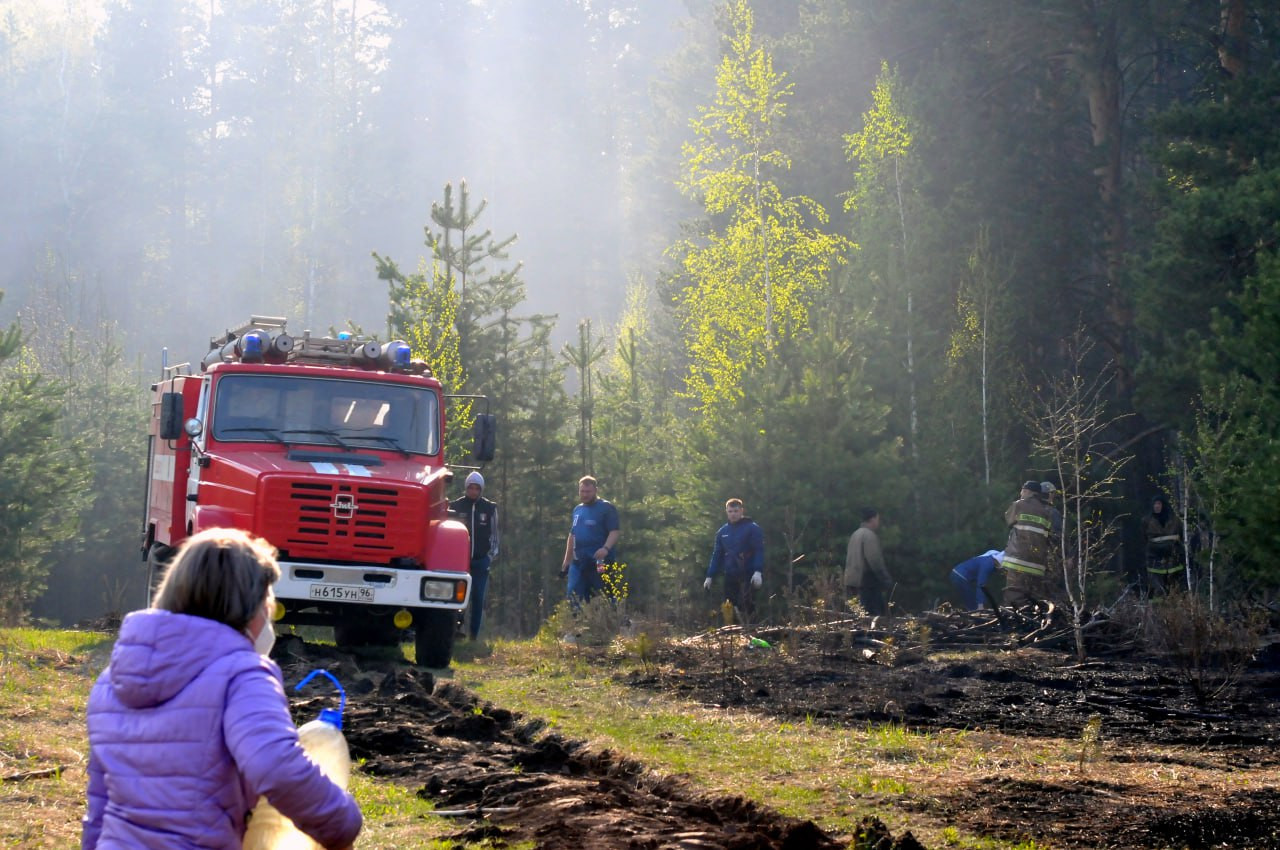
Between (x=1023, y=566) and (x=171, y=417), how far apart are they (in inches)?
368

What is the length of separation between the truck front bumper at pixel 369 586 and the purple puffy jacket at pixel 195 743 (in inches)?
372

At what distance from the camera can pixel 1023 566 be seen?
634 inches

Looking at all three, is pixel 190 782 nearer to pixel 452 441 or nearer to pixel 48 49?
pixel 452 441

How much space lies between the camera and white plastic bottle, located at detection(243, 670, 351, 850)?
344 cm

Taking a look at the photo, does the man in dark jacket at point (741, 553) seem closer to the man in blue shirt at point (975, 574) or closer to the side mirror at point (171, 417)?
the man in blue shirt at point (975, 574)

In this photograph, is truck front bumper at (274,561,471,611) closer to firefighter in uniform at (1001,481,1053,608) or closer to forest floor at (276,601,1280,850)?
forest floor at (276,601,1280,850)

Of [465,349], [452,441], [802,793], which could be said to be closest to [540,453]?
[465,349]

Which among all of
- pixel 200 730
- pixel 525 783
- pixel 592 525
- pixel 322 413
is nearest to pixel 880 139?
pixel 592 525

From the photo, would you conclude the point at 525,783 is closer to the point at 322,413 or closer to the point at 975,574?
the point at 322,413

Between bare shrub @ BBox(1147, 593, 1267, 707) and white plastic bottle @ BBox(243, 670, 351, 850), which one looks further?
bare shrub @ BBox(1147, 593, 1267, 707)

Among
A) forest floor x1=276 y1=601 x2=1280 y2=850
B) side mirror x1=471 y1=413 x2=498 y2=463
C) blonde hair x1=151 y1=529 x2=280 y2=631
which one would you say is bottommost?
forest floor x1=276 y1=601 x2=1280 y2=850

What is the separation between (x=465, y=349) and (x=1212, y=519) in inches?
557

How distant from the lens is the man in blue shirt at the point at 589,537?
17.4 meters

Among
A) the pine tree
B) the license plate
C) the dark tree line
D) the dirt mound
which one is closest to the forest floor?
the dirt mound
